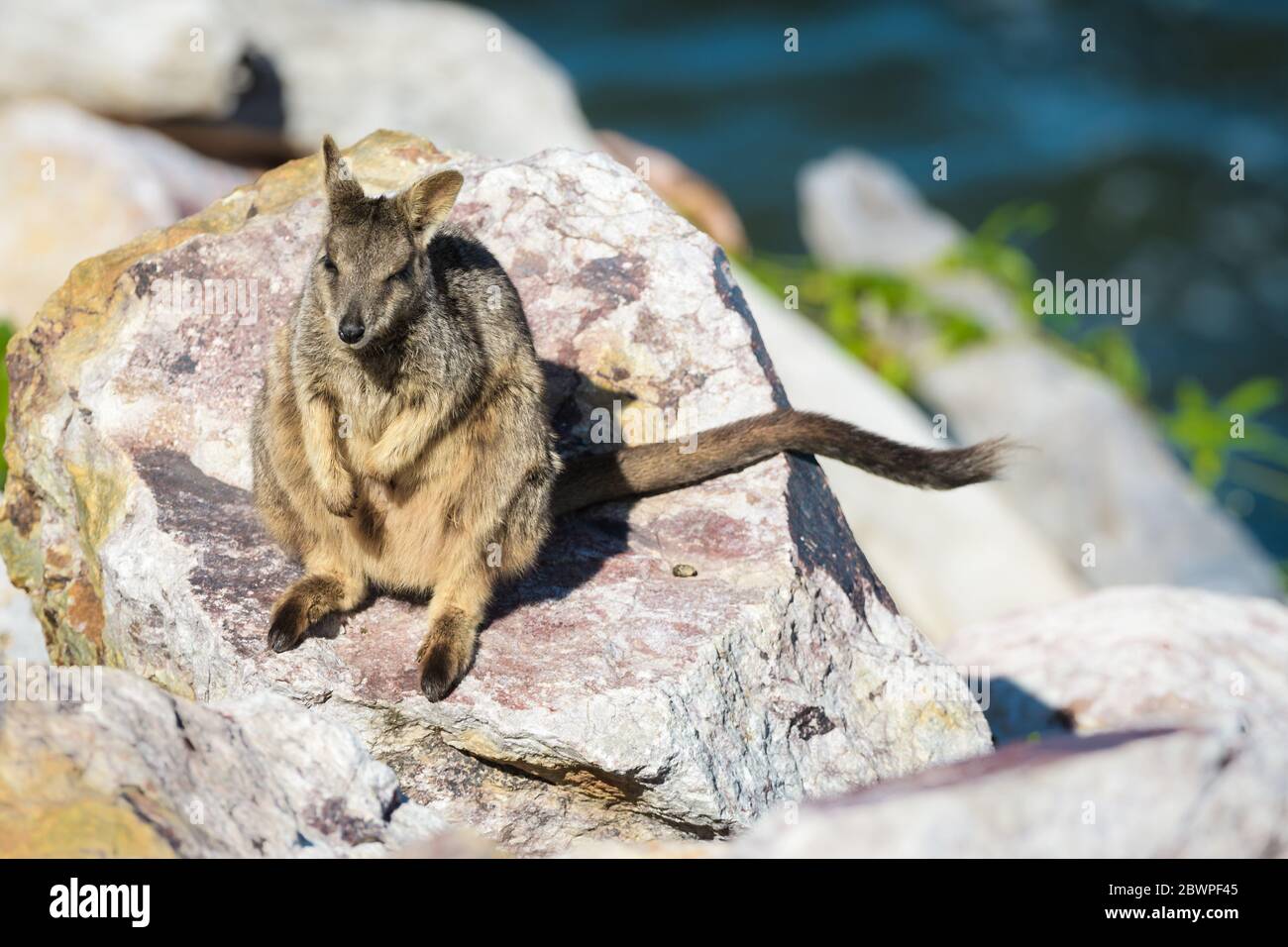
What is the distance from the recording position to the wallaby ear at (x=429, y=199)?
5.84m

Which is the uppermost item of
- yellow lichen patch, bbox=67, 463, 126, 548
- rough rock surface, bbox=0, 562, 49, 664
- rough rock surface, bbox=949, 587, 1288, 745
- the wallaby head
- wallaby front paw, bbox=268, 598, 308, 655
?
the wallaby head

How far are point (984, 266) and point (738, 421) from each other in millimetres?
8463

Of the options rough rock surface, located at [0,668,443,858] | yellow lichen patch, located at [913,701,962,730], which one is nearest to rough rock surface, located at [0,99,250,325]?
rough rock surface, located at [0,668,443,858]

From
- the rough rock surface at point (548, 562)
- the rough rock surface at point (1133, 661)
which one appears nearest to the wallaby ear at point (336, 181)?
the rough rock surface at point (548, 562)

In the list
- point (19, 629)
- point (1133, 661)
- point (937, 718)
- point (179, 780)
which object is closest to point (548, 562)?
point (937, 718)

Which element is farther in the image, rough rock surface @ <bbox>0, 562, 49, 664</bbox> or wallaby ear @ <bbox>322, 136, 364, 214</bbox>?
rough rock surface @ <bbox>0, 562, 49, 664</bbox>

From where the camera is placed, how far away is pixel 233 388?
700 cm

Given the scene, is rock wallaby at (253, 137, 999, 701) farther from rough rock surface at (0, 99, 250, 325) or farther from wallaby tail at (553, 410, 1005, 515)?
rough rock surface at (0, 99, 250, 325)

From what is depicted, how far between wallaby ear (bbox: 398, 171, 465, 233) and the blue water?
40.9 feet

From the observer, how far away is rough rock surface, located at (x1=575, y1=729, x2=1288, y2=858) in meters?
3.71

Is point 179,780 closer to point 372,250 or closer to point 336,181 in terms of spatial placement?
point 372,250

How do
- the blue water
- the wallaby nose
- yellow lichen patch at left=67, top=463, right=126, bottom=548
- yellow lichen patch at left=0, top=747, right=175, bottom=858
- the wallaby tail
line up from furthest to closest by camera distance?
the blue water, the wallaby tail, yellow lichen patch at left=67, top=463, right=126, bottom=548, the wallaby nose, yellow lichen patch at left=0, top=747, right=175, bottom=858

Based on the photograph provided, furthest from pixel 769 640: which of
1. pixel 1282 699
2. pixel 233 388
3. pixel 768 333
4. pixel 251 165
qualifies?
pixel 251 165

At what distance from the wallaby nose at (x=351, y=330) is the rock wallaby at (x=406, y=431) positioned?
0.26 ft
